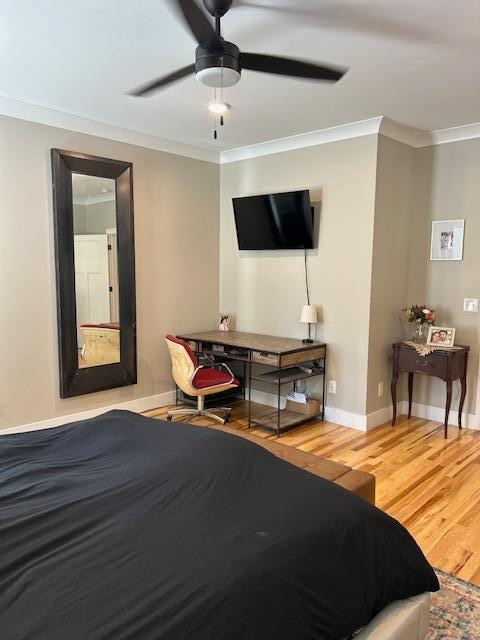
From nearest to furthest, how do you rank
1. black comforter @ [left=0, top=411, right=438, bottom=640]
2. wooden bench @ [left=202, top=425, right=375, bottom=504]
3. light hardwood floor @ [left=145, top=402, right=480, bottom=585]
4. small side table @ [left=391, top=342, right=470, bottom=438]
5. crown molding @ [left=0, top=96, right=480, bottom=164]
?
black comforter @ [left=0, top=411, right=438, bottom=640] → wooden bench @ [left=202, top=425, right=375, bottom=504] → light hardwood floor @ [left=145, top=402, right=480, bottom=585] → crown molding @ [left=0, top=96, right=480, bottom=164] → small side table @ [left=391, top=342, right=470, bottom=438]

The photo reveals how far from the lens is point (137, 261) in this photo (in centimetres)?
429

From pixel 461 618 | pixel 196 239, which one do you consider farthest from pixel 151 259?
pixel 461 618

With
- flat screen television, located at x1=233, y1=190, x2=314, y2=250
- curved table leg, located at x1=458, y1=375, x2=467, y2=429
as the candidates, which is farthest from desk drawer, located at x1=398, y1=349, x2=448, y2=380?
flat screen television, located at x1=233, y1=190, x2=314, y2=250

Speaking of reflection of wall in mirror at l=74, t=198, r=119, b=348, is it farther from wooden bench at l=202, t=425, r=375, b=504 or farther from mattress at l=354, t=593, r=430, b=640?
mattress at l=354, t=593, r=430, b=640

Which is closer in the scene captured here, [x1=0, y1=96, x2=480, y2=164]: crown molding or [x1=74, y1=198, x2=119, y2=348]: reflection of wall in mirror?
[x1=0, y1=96, x2=480, y2=164]: crown molding

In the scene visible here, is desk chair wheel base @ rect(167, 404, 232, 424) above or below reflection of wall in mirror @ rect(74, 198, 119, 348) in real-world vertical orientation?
below

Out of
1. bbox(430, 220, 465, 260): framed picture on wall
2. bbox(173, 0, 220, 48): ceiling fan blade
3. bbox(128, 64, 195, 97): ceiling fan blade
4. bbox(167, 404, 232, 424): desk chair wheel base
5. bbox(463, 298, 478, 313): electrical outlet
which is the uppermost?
bbox(173, 0, 220, 48): ceiling fan blade

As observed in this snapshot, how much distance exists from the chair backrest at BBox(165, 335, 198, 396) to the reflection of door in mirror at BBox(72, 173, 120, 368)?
0.58 m

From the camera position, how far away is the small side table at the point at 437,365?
3.79 metres

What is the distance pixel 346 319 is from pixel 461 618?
2542 mm

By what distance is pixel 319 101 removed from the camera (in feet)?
10.9

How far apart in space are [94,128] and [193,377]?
2.25m

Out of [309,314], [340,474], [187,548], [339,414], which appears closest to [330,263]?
[309,314]

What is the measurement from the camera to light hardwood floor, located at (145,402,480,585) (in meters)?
2.40
